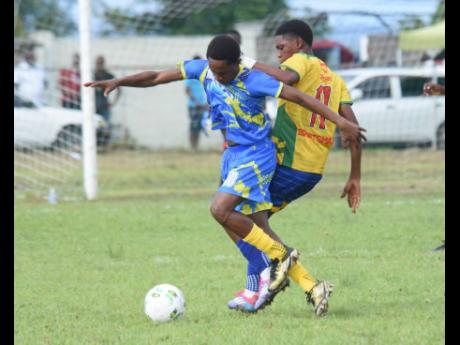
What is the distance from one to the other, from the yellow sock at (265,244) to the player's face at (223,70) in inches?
38.4

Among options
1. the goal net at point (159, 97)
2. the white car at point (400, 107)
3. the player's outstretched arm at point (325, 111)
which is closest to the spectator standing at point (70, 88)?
the goal net at point (159, 97)

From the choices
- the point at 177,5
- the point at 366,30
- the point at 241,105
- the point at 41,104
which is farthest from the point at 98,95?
the point at 241,105

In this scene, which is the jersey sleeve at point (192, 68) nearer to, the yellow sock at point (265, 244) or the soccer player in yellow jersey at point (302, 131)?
the soccer player in yellow jersey at point (302, 131)

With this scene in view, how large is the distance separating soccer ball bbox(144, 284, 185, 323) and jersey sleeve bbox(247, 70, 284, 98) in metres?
1.38

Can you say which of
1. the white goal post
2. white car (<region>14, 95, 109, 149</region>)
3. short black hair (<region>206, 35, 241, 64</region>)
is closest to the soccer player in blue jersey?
short black hair (<region>206, 35, 241, 64</region>)

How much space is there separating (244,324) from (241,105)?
4.65 feet

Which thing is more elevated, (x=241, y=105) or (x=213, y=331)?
(x=241, y=105)

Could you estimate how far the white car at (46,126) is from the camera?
56.9 ft

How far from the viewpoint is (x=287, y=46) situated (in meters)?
7.38

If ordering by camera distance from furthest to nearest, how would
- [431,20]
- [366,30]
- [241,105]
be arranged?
[431,20], [366,30], [241,105]

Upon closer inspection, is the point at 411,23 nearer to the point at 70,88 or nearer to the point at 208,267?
the point at 70,88

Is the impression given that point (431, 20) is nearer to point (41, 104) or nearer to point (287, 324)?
point (41, 104)

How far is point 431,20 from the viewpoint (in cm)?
2605

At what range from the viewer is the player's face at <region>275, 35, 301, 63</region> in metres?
7.37
